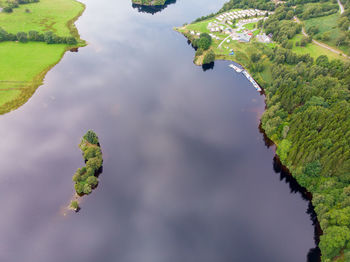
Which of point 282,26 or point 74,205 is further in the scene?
point 282,26

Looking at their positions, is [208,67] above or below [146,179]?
above

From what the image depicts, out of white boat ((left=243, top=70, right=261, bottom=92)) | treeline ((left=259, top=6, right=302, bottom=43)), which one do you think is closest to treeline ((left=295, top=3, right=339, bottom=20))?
treeline ((left=259, top=6, right=302, bottom=43))

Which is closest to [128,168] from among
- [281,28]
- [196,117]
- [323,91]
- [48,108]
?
[196,117]

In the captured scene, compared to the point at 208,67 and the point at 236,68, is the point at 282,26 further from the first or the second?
the point at 208,67

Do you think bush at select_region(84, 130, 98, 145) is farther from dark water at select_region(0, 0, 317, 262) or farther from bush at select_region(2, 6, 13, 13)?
bush at select_region(2, 6, 13, 13)

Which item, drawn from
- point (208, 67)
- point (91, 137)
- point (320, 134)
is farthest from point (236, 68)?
point (91, 137)

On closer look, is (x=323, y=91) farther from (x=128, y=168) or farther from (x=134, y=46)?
(x=134, y=46)

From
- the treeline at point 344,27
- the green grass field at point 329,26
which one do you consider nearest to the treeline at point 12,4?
the green grass field at point 329,26
